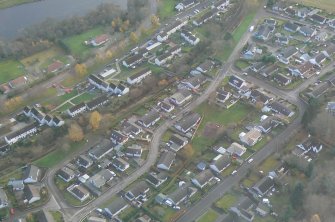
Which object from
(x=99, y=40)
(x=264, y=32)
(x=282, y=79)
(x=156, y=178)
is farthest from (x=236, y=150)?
(x=99, y=40)

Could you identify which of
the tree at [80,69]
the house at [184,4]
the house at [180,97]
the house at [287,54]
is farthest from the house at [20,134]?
the house at [184,4]

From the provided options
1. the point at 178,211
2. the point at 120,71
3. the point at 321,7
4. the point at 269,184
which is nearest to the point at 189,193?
the point at 178,211

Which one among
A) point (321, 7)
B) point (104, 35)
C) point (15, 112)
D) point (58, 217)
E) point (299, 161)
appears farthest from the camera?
point (321, 7)

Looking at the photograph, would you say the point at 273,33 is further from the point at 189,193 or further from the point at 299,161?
the point at 189,193

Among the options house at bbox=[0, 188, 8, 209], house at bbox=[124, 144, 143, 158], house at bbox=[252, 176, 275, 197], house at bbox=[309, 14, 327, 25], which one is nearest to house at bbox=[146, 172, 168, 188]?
house at bbox=[124, 144, 143, 158]

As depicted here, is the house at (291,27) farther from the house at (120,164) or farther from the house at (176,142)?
the house at (120,164)

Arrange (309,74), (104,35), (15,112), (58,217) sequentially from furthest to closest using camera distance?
1. (104,35)
2. (309,74)
3. (15,112)
4. (58,217)

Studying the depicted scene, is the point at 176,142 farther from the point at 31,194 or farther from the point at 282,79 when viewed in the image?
the point at 282,79
